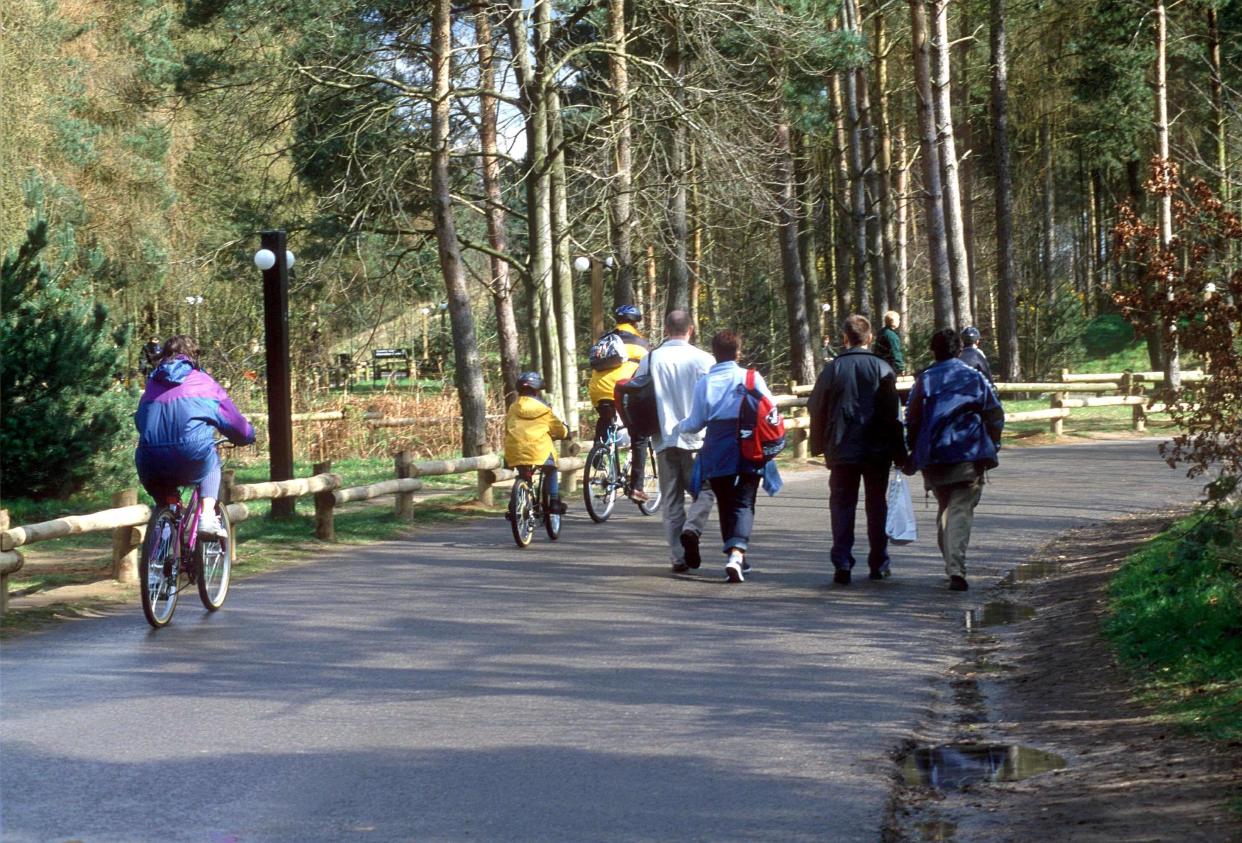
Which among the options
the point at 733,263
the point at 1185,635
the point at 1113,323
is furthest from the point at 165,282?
the point at 1113,323

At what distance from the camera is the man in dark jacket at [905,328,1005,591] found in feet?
38.3

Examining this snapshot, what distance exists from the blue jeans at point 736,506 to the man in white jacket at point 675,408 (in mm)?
716

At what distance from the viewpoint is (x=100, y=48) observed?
133ft

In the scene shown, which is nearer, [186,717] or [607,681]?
[186,717]

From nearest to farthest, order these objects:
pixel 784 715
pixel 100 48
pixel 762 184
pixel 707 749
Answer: pixel 707 749 → pixel 784 715 → pixel 762 184 → pixel 100 48

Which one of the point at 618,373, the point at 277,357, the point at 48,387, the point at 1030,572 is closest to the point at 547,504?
the point at 618,373

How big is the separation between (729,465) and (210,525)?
12.5 ft

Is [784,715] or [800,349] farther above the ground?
[800,349]

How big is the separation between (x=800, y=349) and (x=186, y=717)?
98.2ft

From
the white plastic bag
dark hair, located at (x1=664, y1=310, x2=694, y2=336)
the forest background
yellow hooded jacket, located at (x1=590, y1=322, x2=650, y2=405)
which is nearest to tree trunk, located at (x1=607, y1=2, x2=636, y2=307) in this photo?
the forest background

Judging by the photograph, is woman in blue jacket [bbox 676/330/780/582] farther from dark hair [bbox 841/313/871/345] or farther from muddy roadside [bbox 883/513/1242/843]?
muddy roadside [bbox 883/513/1242/843]

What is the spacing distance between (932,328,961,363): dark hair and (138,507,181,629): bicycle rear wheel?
17.9 ft

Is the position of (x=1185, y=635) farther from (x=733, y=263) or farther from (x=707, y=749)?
(x=733, y=263)

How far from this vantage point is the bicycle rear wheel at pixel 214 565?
1074 cm
